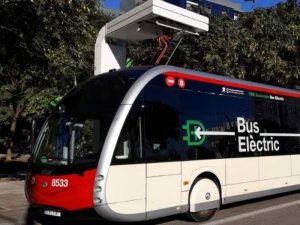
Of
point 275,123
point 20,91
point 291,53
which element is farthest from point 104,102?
point 20,91

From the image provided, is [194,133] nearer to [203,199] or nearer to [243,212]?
[203,199]

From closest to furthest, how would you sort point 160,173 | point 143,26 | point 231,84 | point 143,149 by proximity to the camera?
point 143,149, point 160,173, point 231,84, point 143,26

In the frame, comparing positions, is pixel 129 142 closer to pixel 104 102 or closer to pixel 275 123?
pixel 104 102

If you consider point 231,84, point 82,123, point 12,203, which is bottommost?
point 12,203

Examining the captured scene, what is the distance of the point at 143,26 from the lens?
12.5 m

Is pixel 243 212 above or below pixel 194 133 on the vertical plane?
below

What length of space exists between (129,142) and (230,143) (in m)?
3.17

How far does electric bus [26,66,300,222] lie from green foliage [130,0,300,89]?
642 centimetres

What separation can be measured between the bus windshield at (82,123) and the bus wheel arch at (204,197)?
233cm

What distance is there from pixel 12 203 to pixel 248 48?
9.99 meters

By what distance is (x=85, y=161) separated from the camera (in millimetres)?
8344

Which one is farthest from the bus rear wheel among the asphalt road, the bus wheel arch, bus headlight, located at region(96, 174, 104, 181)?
bus headlight, located at region(96, 174, 104, 181)

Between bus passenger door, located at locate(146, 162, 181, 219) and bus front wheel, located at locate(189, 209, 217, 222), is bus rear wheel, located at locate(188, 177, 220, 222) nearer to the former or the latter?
bus front wheel, located at locate(189, 209, 217, 222)

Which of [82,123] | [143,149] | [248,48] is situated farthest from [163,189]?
[248,48]
